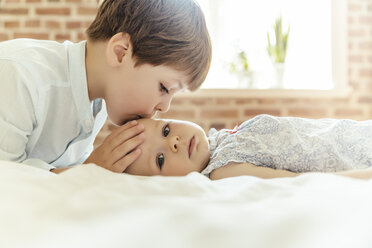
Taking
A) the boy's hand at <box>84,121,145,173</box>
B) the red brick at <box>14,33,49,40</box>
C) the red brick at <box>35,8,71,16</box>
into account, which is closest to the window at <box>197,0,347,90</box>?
the red brick at <box>35,8,71,16</box>

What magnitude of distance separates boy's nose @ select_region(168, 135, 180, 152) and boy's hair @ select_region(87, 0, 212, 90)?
0.28 metres

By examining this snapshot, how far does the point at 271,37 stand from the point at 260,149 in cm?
212

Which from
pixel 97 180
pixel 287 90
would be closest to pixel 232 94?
pixel 287 90

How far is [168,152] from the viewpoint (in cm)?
118

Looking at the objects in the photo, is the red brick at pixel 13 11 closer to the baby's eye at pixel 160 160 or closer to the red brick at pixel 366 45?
the baby's eye at pixel 160 160

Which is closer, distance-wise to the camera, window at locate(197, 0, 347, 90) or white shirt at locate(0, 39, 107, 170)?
white shirt at locate(0, 39, 107, 170)

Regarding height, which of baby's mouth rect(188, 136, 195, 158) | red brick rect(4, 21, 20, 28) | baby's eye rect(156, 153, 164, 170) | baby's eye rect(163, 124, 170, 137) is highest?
red brick rect(4, 21, 20, 28)

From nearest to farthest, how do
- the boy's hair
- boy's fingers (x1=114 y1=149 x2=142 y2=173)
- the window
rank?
boy's fingers (x1=114 y1=149 x2=142 y2=173), the boy's hair, the window

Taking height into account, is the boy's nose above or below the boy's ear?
below

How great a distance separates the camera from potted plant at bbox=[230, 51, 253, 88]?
2.99 metres

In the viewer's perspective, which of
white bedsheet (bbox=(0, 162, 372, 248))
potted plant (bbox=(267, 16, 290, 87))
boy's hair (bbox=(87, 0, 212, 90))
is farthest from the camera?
potted plant (bbox=(267, 16, 290, 87))

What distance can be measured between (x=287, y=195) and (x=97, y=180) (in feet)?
1.11

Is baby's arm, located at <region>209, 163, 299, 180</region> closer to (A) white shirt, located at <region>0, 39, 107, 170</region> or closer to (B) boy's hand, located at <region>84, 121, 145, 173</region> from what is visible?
(B) boy's hand, located at <region>84, 121, 145, 173</region>

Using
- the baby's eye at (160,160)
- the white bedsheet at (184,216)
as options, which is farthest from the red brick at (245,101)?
the white bedsheet at (184,216)
